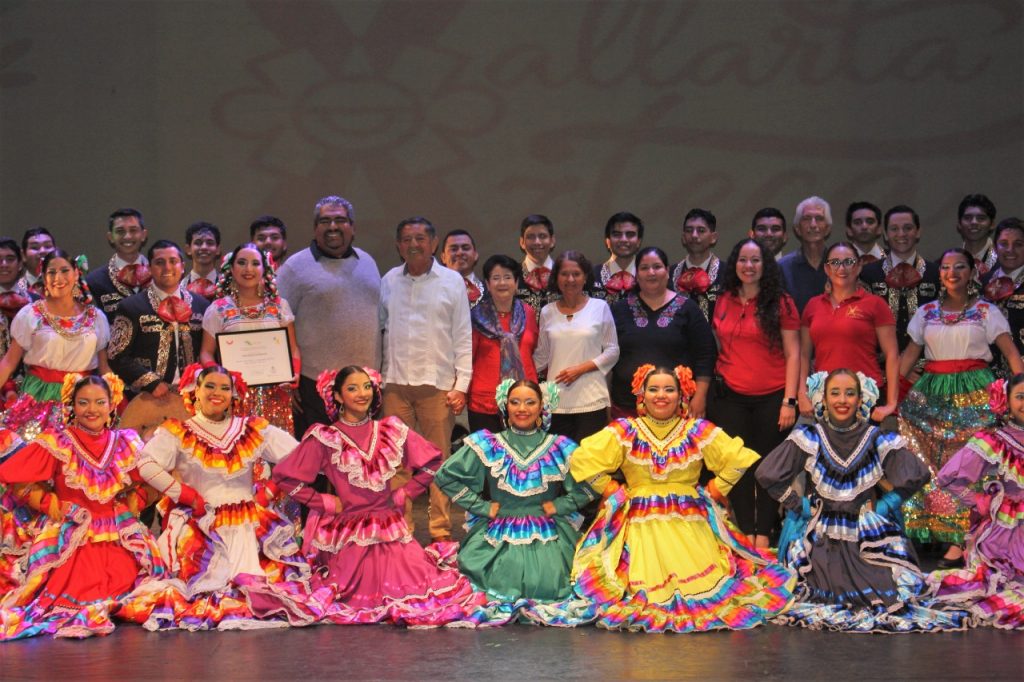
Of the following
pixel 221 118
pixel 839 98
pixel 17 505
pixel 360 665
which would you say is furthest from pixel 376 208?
pixel 360 665

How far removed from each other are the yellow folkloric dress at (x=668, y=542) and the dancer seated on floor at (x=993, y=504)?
68cm

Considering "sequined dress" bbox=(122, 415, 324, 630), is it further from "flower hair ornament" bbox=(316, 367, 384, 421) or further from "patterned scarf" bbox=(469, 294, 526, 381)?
"patterned scarf" bbox=(469, 294, 526, 381)

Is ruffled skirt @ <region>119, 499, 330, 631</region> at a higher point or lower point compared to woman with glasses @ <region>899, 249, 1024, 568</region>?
lower

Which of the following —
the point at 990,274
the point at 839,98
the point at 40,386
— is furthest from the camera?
the point at 839,98

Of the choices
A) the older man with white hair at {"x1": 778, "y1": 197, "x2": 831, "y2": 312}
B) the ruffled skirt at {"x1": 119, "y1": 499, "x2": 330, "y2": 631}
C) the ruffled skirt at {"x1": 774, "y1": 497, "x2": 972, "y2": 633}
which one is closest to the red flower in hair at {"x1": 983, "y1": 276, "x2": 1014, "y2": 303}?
the older man with white hair at {"x1": 778, "y1": 197, "x2": 831, "y2": 312}

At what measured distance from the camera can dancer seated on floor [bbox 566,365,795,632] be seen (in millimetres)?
4793

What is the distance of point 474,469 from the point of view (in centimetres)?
525

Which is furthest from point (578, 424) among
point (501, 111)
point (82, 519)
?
point (501, 111)

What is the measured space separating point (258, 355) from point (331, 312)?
0.45m

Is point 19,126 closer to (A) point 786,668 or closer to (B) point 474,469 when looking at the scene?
(B) point 474,469

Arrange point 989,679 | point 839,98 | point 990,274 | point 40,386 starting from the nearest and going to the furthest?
1. point 989,679
2. point 40,386
3. point 990,274
4. point 839,98

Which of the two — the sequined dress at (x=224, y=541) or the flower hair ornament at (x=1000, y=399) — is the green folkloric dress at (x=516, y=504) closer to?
the sequined dress at (x=224, y=541)

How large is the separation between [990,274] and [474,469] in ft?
9.47

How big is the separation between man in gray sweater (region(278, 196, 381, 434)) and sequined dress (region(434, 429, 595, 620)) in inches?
41.5
